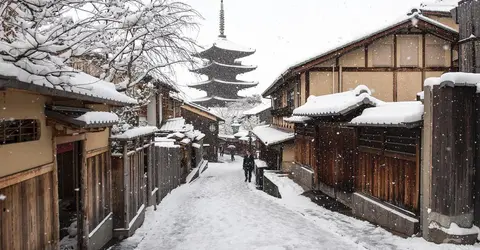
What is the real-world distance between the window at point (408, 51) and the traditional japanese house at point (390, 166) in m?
7.84

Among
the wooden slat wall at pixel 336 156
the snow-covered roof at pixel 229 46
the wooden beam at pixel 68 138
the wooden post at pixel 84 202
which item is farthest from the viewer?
the snow-covered roof at pixel 229 46

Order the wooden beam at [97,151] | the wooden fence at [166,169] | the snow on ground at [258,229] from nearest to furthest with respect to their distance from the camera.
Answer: the wooden beam at [97,151] → the snow on ground at [258,229] → the wooden fence at [166,169]

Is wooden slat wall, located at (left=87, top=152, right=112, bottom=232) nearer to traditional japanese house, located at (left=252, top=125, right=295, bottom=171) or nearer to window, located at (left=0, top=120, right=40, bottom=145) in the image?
window, located at (left=0, top=120, right=40, bottom=145)

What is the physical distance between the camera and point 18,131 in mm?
4789

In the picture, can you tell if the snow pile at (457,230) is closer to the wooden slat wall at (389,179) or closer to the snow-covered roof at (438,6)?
the wooden slat wall at (389,179)

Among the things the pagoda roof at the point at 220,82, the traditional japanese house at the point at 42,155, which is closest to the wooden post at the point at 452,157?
the traditional japanese house at the point at 42,155

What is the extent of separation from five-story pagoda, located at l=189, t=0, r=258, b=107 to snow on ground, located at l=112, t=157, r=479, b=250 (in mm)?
41092

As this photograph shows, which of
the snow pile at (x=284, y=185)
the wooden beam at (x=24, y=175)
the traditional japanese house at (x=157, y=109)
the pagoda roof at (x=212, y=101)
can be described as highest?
the pagoda roof at (x=212, y=101)

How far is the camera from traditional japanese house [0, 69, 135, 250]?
4.36 meters

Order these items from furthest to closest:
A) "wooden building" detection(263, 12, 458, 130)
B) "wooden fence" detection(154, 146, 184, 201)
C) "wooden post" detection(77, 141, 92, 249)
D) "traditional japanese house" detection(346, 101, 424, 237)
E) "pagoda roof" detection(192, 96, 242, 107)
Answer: "pagoda roof" detection(192, 96, 242, 107), "wooden building" detection(263, 12, 458, 130), "wooden fence" detection(154, 146, 184, 201), "traditional japanese house" detection(346, 101, 424, 237), "wooden post" detection(77, 141, 92, 249)

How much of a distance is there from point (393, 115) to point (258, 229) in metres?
4.53

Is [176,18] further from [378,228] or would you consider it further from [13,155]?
[378,228]

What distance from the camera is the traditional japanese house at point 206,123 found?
125 ft

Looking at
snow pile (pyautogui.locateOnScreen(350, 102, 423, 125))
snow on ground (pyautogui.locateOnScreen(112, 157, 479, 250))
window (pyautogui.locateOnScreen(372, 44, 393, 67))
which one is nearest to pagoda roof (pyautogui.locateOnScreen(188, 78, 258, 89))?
window (pyautogui.locateOnScreen(372, 44, 393, 67))
